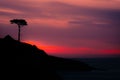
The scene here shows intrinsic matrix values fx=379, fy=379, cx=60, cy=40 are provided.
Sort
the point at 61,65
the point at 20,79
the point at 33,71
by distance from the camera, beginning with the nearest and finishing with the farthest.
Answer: the point at 20,79
the point at 33,71
the point at 61,65

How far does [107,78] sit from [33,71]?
5514cm

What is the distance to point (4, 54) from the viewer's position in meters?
53.4

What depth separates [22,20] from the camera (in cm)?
9119

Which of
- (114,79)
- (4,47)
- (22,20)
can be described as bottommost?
(114,79)

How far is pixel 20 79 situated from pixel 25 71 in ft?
7.63

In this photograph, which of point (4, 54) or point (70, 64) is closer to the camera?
point (4, 54)

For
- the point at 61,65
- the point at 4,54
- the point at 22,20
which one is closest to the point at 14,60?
the point at 4,54

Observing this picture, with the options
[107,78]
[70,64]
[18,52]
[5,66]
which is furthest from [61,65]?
[5,66]

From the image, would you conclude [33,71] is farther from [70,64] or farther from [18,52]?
[70,64]

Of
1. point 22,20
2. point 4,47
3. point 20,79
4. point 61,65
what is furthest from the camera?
point 61,65

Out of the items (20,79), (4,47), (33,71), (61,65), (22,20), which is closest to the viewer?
(20,79)

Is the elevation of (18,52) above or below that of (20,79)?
above

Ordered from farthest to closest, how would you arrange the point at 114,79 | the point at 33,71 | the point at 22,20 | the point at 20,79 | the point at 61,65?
the point at 61,65 < the point at 114,79 < the point at 22,20 < the point at 33,71 < the point at 20,79

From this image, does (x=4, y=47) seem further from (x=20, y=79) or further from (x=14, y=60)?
(x=20, y=79)
